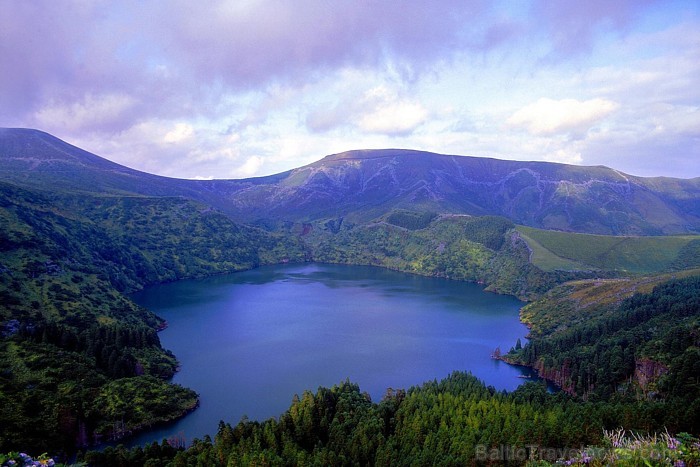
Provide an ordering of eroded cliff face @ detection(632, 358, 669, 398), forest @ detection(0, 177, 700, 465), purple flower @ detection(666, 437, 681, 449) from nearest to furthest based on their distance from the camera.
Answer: purple flower @ detection(666, 437, 681, 449)
forest @ detection(0, 177, 700, 465)
eroded cliff face @ detection(632, 358, 669, 398)

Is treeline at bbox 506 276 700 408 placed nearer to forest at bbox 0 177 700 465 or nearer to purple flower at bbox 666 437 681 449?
forest at bbox 0 177 700 465

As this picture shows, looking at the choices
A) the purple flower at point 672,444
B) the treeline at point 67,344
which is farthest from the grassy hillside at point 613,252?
the purple flower at point 672,444

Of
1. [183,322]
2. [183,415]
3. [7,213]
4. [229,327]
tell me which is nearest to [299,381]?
[183,415]

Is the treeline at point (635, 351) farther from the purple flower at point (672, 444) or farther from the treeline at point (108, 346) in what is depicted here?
the treeline at point (108, 346)

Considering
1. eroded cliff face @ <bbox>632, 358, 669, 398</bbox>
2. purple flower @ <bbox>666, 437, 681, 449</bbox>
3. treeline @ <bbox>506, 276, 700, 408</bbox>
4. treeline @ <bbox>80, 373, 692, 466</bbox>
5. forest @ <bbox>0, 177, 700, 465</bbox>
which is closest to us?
purple flower @ <bbox>666, 437, 681, 449</bbox>

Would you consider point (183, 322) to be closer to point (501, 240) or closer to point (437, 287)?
point (437, 287)

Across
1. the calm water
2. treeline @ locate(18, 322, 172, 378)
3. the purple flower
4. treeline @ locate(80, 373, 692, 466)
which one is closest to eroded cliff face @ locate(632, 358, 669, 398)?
treeline @ locate(80, 373, 692, 466)
